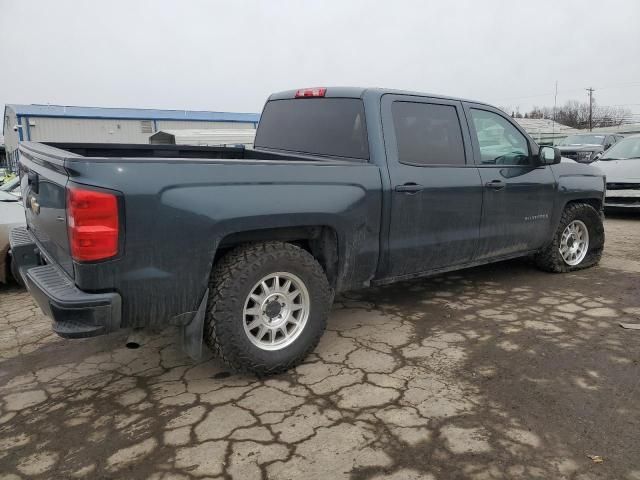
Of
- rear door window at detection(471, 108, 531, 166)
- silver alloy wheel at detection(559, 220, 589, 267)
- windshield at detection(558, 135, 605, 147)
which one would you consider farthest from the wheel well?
windshield at detection(558, 135, 605, 147)

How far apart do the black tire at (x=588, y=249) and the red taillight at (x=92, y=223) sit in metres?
4.38

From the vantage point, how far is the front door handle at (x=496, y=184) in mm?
4336

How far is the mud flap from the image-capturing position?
287 centimetres

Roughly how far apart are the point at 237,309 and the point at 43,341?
80.6 inches

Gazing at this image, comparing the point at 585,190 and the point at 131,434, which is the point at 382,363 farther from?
the point at 585,190

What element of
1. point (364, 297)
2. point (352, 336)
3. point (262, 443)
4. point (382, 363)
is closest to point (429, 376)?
point (382, 363)

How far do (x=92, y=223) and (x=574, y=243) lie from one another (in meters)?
5.08

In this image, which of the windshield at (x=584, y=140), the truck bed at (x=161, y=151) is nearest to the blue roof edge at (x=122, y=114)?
the windshield at (x=584, y=140)

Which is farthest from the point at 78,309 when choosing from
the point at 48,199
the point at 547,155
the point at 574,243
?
the point at 574,243

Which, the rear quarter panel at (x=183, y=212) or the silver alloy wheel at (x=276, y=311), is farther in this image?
the silver alloy wheel at (x=276, y=311)

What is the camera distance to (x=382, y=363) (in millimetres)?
3412

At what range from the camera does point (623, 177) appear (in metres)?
9.58

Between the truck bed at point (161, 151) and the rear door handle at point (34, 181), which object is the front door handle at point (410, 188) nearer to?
the truck bed at point (161, 151)

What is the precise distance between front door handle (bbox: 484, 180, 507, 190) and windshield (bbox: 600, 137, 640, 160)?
7146 millimetres
